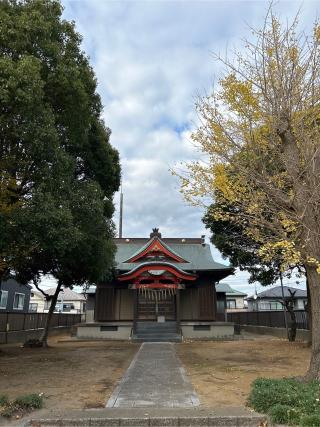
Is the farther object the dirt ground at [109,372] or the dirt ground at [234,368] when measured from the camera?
the dirt ground at [234,368]

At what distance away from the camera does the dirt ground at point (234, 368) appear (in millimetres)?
8398

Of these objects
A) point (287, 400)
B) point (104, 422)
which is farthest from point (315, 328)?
point (104, 422)

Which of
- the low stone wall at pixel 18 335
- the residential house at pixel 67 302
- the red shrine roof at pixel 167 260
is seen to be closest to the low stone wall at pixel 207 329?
the red shrine roof at pixel 167 260

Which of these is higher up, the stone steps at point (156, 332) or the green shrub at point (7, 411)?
the stone steps at point (156, 332)

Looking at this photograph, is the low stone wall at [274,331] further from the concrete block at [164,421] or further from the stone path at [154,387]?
the concrete block at [164,421]

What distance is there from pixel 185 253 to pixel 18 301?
13.7 m

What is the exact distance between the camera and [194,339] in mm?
23594

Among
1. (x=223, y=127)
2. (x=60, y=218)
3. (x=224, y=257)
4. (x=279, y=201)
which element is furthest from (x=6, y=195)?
(x=224, y=257)

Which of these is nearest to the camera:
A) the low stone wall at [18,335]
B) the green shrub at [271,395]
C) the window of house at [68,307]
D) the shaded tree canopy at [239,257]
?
the green shrub at [271,395]

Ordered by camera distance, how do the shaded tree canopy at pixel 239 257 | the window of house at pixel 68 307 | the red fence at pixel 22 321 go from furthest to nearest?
the window of house at pixel 68 307, the red fence at pixel 22 321, the shaded tree canopy at pixel 239 257

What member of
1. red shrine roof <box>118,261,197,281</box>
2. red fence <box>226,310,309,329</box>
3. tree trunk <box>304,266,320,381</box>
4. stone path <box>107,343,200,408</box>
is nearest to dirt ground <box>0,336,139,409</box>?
stone path <box>107,343,200,408</box>

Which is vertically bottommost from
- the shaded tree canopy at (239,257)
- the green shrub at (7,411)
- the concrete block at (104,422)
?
the concrete block at (104,422)

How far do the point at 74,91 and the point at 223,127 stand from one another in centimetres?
444

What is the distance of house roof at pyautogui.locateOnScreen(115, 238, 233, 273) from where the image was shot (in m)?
25.5
